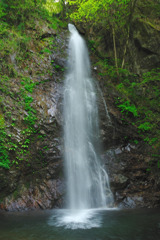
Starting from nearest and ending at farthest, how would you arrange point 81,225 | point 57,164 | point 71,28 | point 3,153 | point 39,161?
point 81,225, point 3,153, point 39,161, point 57,164, point 71,28

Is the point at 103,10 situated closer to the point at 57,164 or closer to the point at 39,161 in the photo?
the point at 57,164

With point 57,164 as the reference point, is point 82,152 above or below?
above

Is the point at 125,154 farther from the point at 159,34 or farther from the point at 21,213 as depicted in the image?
the point at 159,34

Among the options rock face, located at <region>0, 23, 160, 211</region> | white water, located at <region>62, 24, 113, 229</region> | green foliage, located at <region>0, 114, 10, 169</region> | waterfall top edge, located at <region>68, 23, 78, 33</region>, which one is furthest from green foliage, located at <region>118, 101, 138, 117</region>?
waterfall top edge, located at <region>68, 23, 78, 33</region>

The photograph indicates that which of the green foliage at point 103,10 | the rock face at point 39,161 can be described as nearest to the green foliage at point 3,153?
the rock face at point 39,161

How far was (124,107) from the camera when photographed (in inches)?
345

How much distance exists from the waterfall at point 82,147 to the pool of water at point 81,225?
2.05ft

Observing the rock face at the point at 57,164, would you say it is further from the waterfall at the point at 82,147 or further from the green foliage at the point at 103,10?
the green foliage at the point at 103,10

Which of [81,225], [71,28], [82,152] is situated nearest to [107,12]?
[71,28]

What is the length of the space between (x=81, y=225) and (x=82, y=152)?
296 cm

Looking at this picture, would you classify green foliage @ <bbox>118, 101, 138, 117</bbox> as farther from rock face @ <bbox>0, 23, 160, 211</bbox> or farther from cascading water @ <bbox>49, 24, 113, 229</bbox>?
cascading water @ <bbox>49, 24, 113, 229</bbox>

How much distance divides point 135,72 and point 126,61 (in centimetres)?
95

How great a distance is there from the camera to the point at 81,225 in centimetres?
474

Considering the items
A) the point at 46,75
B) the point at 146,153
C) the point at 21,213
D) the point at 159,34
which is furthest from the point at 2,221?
the point at 159,34
